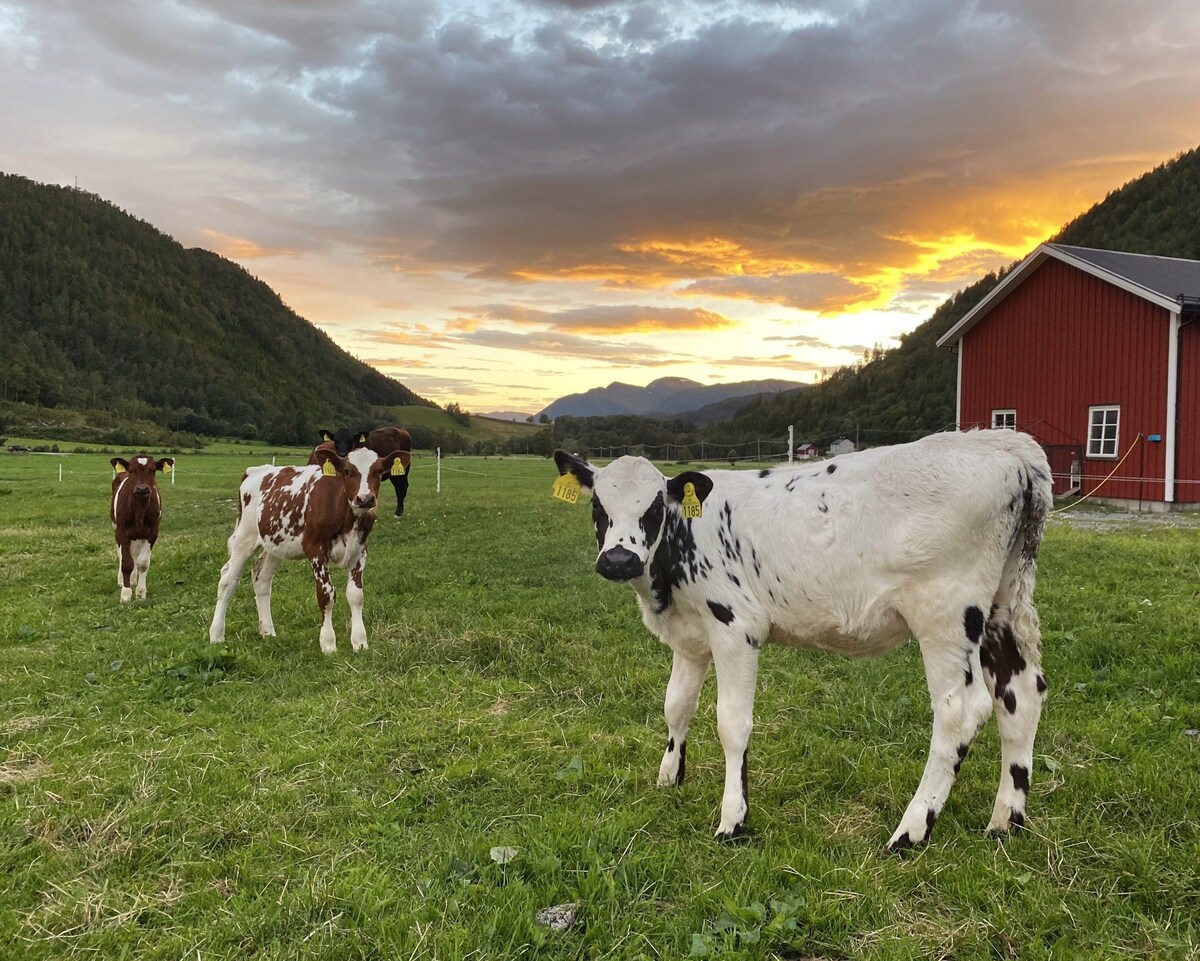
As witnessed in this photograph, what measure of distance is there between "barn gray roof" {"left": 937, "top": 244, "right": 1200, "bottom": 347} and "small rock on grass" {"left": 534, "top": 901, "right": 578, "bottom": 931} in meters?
22.2

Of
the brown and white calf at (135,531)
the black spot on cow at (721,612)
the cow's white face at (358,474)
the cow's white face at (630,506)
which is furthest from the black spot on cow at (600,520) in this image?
the brown and white calf at (135,531)

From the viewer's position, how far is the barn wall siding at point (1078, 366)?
66.0 ft

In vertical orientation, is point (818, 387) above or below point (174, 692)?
above

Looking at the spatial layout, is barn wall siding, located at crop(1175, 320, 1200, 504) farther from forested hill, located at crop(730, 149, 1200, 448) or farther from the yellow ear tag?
forested hill, located at crop(730, 149, 1200, 448)

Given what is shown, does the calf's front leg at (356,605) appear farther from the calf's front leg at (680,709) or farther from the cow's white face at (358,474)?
the calf's front leg at (680,709)

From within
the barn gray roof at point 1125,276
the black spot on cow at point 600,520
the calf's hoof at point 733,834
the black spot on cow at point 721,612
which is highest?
the barn gray roof at point 1125,276

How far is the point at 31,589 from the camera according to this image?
11.3 metres

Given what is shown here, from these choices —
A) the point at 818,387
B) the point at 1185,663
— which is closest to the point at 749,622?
the point at 1185,663

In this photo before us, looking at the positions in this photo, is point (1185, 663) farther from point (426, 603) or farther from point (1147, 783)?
point (426, 603)

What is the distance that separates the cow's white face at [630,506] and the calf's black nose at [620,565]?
6 cm

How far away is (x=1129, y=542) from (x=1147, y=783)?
30.4ft

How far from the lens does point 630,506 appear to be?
4.70 m

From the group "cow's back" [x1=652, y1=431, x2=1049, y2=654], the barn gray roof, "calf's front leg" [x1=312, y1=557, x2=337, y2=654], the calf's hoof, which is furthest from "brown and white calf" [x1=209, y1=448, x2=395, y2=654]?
the barn gray roof

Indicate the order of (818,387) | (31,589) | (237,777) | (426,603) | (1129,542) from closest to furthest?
(237,777) < (426,603) < (31,589) < (1129,542) < (818,387)
